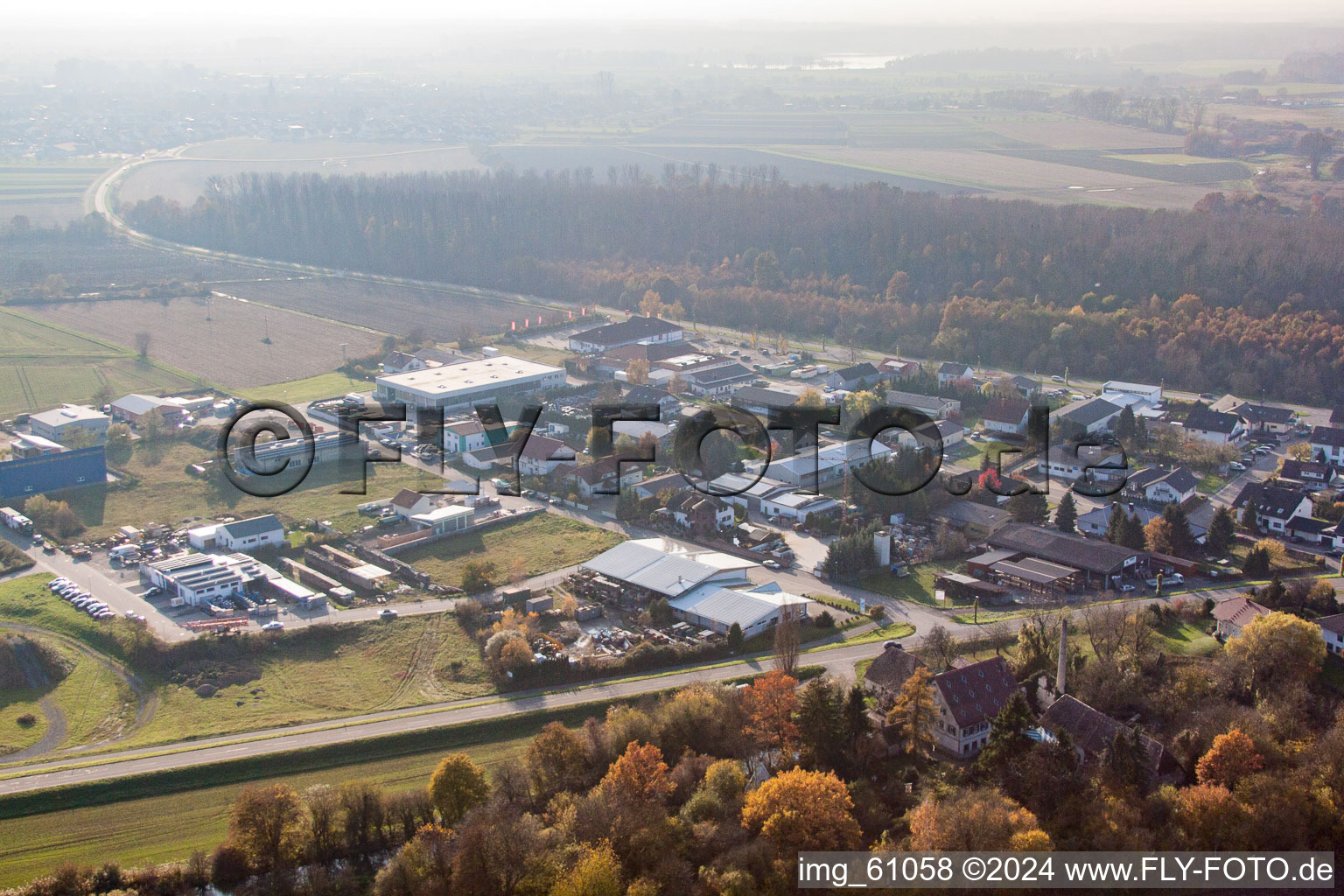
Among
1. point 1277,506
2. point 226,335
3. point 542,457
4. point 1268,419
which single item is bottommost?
point 1277,506

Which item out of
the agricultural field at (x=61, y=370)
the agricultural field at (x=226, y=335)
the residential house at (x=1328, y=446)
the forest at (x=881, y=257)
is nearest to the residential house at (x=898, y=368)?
the forest at (x=881, y=257)

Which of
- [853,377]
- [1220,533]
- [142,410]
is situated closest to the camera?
[1220,533]

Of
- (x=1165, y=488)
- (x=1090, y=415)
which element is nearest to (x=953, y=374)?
(x=1090, y=415)

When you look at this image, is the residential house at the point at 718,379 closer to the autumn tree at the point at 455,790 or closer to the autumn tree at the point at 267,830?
the autumn tree at the point at 455,790

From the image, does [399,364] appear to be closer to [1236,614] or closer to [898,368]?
[898,368]

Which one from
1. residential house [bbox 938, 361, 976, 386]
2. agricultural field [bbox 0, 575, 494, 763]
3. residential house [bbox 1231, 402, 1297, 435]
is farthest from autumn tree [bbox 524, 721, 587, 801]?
residential house [bbox 1231, 402, 1297, 435]

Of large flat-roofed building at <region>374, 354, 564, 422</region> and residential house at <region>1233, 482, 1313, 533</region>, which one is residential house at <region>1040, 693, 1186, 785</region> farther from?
large flat-roofed building at <region>374, 354, 564, 422</region>
